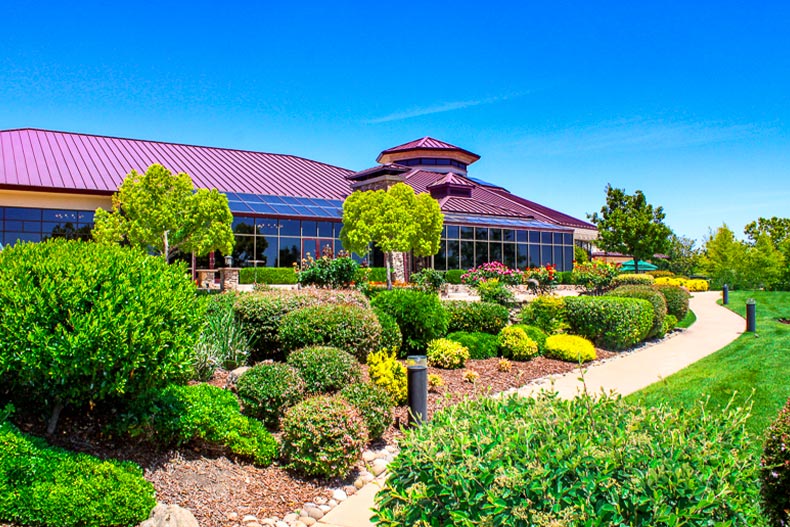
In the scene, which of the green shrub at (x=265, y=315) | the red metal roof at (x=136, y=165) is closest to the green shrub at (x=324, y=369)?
the green shrub at (x=265, y=315)

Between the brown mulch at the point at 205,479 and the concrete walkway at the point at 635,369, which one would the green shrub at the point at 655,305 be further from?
the brown mulch at the point at 205,479

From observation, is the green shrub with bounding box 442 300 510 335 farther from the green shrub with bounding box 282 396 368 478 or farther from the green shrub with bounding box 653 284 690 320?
the green shrub with bounding box 653 284 690 320

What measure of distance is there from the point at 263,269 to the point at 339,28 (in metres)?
13.7

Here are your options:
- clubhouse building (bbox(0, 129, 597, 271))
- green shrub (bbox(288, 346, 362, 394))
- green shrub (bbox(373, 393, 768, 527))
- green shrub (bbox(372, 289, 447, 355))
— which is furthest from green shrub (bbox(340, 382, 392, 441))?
clubhouse building (bbox(0, 129, 597, 271))

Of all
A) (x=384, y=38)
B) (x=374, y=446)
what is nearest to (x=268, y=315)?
(x=374, y=446)

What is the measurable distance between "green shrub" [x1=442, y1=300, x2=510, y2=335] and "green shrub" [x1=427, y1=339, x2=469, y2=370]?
2.03 m

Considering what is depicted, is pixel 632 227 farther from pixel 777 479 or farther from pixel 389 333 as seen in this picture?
pixel 777 479

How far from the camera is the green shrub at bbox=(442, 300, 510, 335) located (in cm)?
1248

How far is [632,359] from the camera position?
1260 cm

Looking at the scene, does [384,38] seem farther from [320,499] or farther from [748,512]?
[748,512]

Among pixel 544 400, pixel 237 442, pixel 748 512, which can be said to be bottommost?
pixel 237 442

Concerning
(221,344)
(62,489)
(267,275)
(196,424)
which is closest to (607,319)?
(221,344)

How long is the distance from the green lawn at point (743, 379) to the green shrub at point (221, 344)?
5410 mm

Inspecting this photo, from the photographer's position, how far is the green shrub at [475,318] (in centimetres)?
1248
